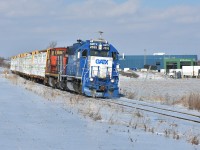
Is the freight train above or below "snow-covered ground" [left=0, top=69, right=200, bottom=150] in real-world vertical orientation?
above

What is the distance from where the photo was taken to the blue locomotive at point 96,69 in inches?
975

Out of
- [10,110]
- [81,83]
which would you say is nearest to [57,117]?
[10,110]

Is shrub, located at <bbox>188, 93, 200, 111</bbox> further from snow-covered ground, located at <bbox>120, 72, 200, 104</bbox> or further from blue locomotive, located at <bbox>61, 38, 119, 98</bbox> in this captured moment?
blue locomotive, located at <bbox>61, 38, 119, 98</bbox>

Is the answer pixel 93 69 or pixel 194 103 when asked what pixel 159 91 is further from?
pixel 194 103

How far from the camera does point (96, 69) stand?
25125 mm

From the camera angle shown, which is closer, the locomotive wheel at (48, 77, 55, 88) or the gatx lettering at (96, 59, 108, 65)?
the gatx lettering at (96, 59, 108, 65)

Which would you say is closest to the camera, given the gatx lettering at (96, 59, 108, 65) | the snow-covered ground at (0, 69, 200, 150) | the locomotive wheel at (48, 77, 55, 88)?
the snow-covered ground at (0, 69, 200, 150)

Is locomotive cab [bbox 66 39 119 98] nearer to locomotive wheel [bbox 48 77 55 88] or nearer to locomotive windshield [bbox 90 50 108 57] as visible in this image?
locomotive windshield [bbox 90 50 108 57]

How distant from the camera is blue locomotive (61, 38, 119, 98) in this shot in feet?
81.3

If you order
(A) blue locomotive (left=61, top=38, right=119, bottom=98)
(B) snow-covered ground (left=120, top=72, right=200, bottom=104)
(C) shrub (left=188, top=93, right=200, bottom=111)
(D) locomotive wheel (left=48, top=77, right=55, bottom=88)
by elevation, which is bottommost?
(B) snow-covered ground (left=120, top=72, right=200, bottom=104)

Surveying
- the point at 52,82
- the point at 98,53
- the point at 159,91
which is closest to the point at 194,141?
the point at 98,53

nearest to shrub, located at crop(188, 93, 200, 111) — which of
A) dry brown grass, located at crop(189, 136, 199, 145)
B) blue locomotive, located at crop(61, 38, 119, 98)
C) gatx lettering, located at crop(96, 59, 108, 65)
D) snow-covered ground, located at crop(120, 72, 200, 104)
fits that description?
snow-covered ground, located at crop(120, 72, 200, 104)

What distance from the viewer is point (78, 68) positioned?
26.1m

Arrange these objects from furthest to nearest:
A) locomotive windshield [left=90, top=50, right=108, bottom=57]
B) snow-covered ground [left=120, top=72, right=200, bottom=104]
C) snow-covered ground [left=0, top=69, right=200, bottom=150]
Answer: snow-covered ground [left=120, top=72, right=200, bottom=104]
locomotive windshield [left=90, top=50, right=108, bottom=57]
snow-covered ground [left=0, top=69, right=200, bottom=150]
